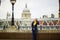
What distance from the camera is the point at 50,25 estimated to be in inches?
463

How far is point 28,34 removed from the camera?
11258mm

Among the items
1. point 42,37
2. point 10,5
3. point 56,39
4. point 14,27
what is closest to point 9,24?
point 14,27

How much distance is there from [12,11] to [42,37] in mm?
2455

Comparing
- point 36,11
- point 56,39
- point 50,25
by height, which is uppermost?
point 36,11

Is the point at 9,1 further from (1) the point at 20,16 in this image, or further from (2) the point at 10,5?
(1) the point at 20,16

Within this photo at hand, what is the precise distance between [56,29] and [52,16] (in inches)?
32.9

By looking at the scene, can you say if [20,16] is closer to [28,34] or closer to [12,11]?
[12,11]

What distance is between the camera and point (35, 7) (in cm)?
1196

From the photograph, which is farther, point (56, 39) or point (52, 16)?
point (52, 16)

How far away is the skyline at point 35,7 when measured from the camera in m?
11.9

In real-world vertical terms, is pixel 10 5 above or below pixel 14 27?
above

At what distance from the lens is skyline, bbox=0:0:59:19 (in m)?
11.9

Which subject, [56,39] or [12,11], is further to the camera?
[12,11]

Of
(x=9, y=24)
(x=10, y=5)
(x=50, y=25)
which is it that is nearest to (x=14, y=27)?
(x=9, y=24)
